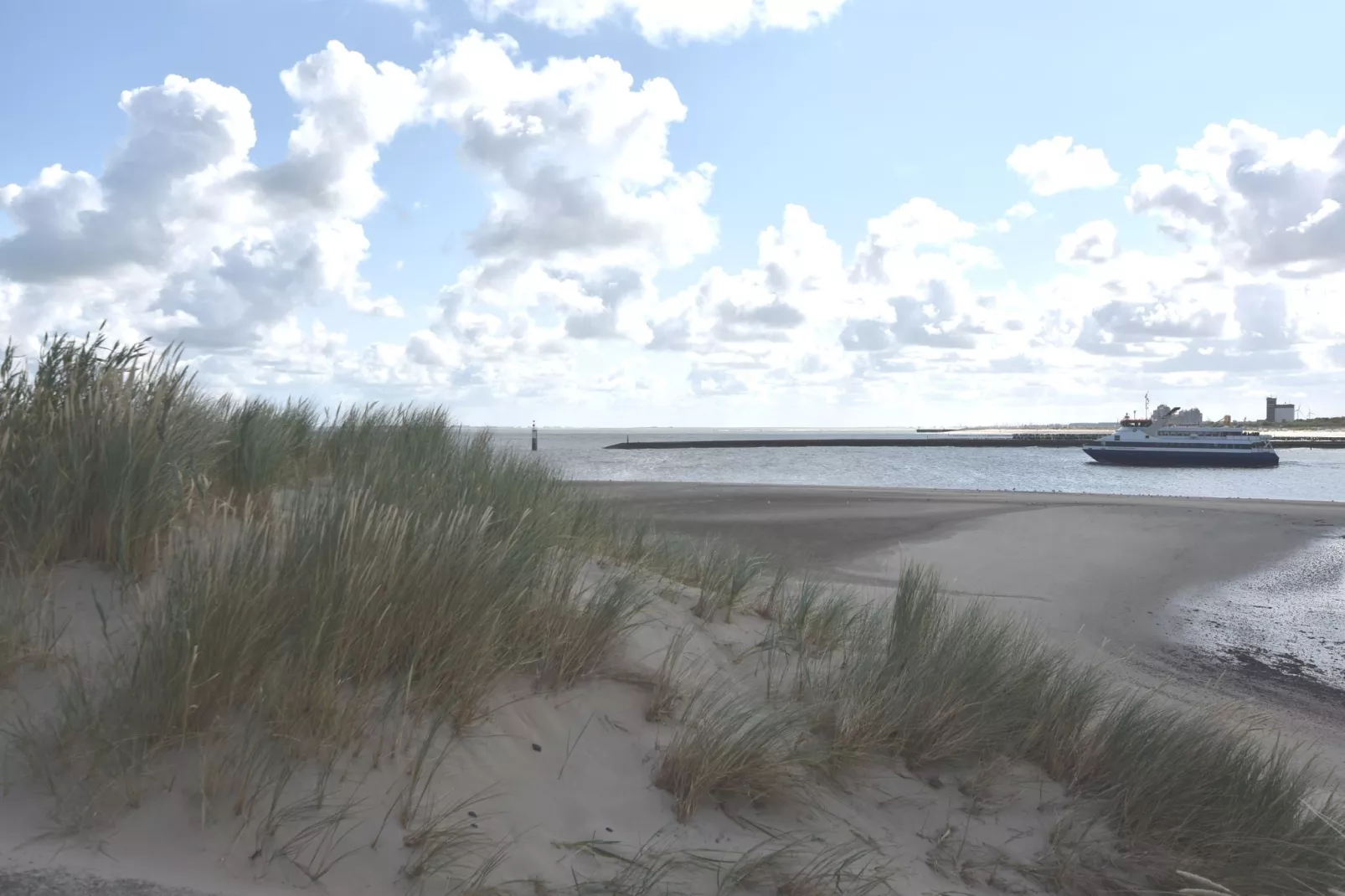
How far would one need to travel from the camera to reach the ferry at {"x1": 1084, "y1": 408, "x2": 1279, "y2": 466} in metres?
52.7

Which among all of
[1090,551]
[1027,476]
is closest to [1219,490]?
[1027,476]

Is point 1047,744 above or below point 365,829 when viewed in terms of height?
below

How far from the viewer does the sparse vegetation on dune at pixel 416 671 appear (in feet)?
10.0

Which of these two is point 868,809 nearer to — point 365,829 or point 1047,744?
point 1047,744

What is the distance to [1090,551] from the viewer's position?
15641mm

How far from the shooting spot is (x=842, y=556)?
47.5 ft

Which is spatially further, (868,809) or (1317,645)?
(1317,645)

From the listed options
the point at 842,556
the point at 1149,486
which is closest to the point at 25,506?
the point at 842,556

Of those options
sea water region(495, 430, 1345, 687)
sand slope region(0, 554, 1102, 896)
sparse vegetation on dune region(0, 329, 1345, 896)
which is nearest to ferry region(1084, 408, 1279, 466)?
sea water region(495, 430, 1345, 687)

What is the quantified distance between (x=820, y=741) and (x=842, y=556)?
10486 millimetres

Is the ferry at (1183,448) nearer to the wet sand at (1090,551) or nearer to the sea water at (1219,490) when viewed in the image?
the sea water at (1219,490)

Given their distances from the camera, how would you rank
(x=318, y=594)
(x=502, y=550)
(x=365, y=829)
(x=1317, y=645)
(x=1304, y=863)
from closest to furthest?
1. (x=365, y=829)
2. (x=318, y=594)
3. (x=1304, y=863)
4. (x=502, y=550)
5. (x=1317, y=645)

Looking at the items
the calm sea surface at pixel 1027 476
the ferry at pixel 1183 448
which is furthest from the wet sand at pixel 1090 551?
the ferry at pixel 1183 448

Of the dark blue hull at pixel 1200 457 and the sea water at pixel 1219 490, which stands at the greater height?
the dark blue hull at pixel 1200 457
